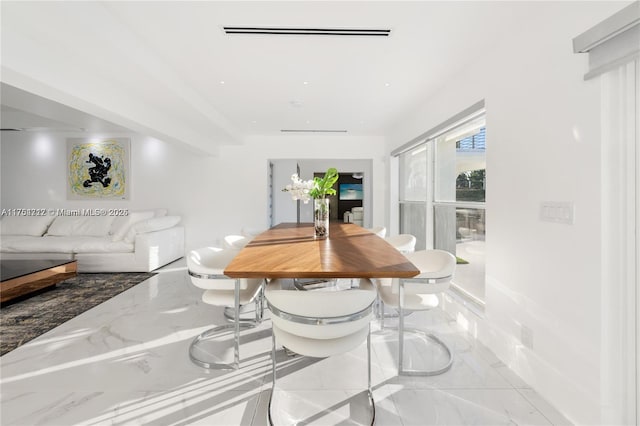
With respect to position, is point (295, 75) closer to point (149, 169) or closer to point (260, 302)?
point (260, 302)

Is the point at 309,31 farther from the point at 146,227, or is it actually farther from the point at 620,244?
the point at 146,227

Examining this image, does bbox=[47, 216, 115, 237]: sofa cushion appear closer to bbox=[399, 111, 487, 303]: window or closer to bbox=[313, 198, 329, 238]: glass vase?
bbox=[313, 198, 329, 238]: glass vase

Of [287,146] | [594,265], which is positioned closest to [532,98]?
[594,265]

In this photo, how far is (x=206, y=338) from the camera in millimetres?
2451

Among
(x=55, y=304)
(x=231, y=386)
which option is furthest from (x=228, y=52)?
(x=55, y=304)

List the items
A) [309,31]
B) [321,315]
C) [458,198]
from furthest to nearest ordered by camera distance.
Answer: [458,198]
[309,31]
[321,315]

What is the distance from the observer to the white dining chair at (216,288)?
2039 millimetres

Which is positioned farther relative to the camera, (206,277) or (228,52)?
(228,52)

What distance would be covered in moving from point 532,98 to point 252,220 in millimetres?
5336

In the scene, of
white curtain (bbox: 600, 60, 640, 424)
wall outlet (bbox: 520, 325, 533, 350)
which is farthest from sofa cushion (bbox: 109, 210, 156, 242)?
white curtain (bbox: 600, 60, 640, 424)

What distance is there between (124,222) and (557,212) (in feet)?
19.5

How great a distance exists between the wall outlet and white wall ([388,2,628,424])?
3 cm

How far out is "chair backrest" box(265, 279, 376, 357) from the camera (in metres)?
1.35

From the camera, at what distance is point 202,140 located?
5301 millimetres
